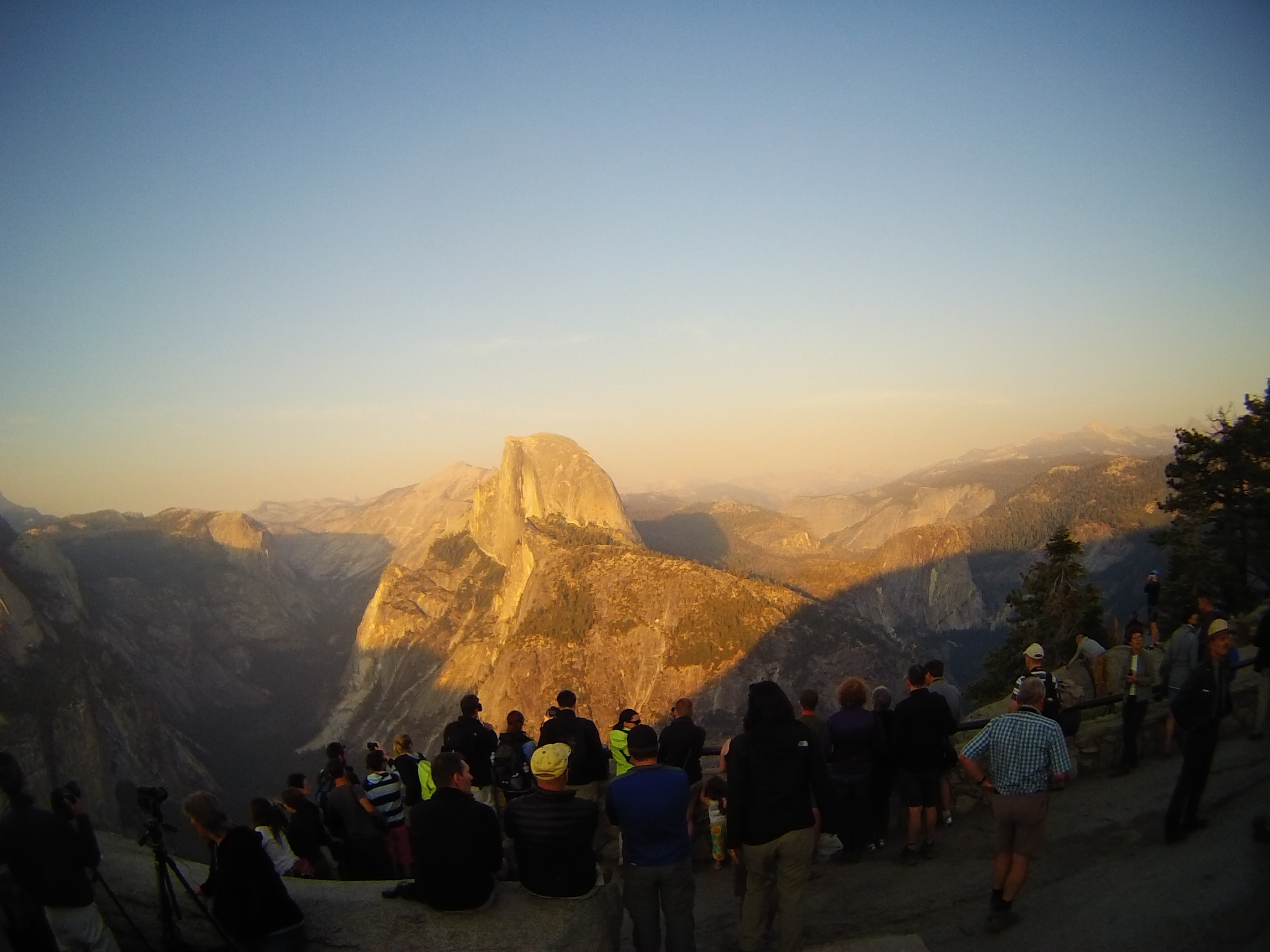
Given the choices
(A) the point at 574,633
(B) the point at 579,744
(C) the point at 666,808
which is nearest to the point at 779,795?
(C) the point at 666,808

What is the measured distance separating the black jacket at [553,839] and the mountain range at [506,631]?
78450 millimetres

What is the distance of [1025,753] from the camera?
6.07m

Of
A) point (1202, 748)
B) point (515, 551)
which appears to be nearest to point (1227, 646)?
point (1202, 748)

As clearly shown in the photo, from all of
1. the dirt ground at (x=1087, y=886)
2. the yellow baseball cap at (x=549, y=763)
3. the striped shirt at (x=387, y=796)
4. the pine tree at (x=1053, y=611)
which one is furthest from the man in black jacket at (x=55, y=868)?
the pine tree at (x=1053, y=611)

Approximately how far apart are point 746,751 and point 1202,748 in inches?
204

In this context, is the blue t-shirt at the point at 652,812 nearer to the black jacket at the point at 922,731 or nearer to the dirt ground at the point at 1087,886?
the dirt ground at the point at 1087,886

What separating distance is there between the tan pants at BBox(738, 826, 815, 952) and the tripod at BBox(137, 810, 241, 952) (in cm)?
403

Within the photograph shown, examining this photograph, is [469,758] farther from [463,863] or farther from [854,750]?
[854,750]

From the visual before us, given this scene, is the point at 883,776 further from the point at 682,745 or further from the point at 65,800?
the point at 65,800

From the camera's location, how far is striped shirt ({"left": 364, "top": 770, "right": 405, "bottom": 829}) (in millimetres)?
8062

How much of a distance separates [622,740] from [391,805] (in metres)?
2.88

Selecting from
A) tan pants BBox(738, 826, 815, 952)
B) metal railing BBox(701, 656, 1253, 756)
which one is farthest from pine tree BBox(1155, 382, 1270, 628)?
tan pants BBox(738, 826, 815, 952)

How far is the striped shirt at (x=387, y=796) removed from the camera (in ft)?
26.5

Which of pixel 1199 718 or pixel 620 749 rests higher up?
pixel 1199 718
